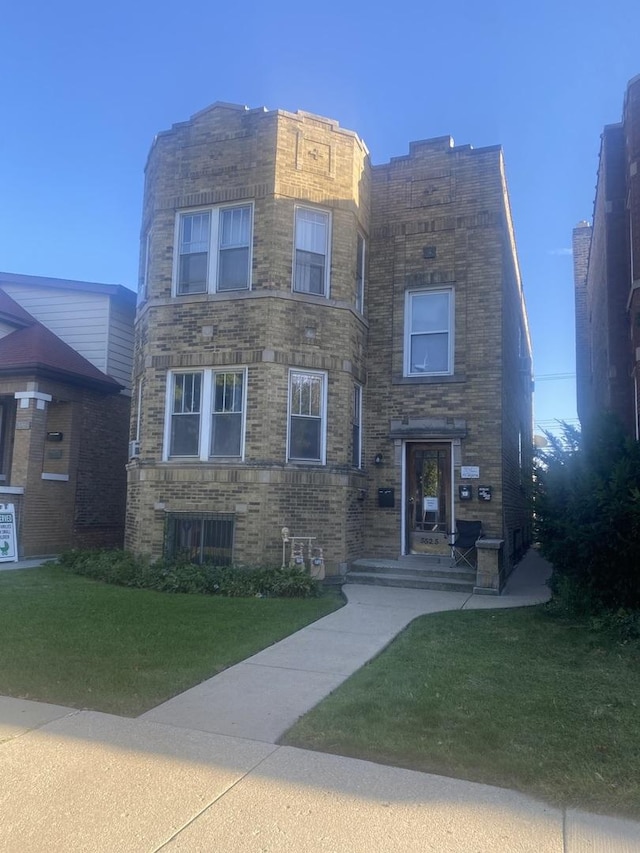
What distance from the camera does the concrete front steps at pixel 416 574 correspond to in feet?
35.3

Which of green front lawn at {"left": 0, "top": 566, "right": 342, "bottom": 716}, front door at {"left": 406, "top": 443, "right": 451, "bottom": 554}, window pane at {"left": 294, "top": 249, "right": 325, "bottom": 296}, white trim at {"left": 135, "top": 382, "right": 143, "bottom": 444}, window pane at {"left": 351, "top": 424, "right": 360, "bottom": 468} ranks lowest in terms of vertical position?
green front lawn at {"left": 0, "top": 566, "right": 342, "bottom": 716}

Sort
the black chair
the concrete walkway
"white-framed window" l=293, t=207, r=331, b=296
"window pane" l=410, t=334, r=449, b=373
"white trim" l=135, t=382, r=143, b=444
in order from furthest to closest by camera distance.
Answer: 1. "white trim" l=135, t=382, r=143, b=444
2. "window pane" l=410, t=334, r=449, b=373
3. "white-framed window" l=293, t=207, r=331, b=296
4. the black chair
5. the concrete walkway

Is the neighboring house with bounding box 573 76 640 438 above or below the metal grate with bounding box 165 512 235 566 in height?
above

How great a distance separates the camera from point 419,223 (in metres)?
13.1

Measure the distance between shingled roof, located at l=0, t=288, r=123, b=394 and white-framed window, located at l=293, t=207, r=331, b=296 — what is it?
578 cm

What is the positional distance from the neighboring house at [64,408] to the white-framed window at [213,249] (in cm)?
387

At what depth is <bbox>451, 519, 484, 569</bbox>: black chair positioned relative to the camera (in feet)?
37.4

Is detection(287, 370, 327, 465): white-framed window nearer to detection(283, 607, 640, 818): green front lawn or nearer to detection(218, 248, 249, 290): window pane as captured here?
detection(218, 248, 249, 290): window pane

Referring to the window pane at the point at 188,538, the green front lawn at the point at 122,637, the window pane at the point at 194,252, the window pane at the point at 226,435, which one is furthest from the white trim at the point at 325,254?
the green front lawn at the point at 122,637

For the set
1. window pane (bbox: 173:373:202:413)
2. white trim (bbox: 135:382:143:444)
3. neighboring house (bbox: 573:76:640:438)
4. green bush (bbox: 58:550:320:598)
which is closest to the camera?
green bush (bbox: 58:550:320:598)

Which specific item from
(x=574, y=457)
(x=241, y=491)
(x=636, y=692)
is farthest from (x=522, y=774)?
(x=241, y=491)

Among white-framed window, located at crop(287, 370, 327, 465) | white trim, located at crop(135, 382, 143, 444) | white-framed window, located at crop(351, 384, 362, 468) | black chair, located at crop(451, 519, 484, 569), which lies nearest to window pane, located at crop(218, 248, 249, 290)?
white-framed window, located at crop(287, 370, 327, 465)

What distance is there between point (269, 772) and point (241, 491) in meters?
7.55

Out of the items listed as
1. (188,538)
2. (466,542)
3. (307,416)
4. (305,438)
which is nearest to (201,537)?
(188,538)
